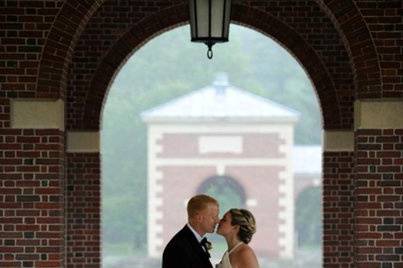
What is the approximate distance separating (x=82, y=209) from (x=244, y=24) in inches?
149

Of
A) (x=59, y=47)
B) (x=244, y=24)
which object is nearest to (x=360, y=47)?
(x=59, y=47)

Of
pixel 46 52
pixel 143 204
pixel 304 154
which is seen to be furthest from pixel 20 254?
pixel 143 204

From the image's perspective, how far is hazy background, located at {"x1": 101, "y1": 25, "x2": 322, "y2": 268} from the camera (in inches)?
2539

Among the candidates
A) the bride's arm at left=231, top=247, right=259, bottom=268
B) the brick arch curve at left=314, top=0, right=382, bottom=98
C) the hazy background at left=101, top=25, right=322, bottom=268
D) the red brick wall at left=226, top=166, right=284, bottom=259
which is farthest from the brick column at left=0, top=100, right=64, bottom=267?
the hazy background at left=101, top=25, right=322, bottom=268

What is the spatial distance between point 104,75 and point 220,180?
3575cm

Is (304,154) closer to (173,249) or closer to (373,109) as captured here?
(373,109)

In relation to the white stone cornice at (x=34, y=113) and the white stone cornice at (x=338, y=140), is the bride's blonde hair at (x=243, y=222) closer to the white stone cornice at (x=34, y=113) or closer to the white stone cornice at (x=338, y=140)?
the white stone cornice at (x=34, y=113)

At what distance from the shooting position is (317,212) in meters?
63.4

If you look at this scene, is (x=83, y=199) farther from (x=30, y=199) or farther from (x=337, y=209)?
(x=30, y=199)

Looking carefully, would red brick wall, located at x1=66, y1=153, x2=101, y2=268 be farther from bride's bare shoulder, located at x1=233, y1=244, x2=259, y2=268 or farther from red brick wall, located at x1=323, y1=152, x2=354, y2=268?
bride's bare shoulder, located at x1=233, y1=244, x2=259, y2=268

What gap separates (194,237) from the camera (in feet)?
24.4

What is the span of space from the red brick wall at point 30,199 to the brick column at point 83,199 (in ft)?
17.9

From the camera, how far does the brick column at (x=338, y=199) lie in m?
16.3

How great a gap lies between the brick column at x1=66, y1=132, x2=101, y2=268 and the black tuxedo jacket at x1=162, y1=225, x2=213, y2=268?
29.7ft
